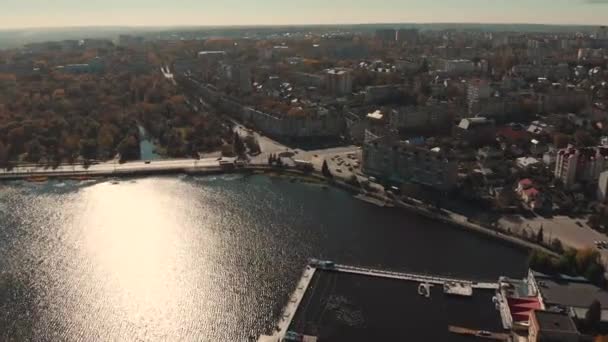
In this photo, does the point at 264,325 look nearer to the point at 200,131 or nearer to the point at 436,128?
the point at 200,131

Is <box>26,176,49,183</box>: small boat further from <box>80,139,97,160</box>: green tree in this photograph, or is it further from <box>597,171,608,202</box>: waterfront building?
<box>597,171,608,202</box>: waterfront building

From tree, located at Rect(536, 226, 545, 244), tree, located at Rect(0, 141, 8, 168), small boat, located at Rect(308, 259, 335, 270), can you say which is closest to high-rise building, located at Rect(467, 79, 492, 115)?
tree, located at Rect(536, 226, 545, 244)

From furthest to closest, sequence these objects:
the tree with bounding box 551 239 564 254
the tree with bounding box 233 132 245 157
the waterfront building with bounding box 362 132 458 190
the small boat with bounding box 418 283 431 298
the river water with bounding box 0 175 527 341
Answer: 1. the tree with bounding box 233 132 245 157
2. the waterfront building with bounding box 362 132 458 190
3. the tree with bounding box 551 239 564 254
4. the small boat with bounding box 418 283 431 298
5. the river water with bounding box 0 175 527 341

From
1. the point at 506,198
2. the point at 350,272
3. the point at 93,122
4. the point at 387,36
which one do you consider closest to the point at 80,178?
the point at 93,122

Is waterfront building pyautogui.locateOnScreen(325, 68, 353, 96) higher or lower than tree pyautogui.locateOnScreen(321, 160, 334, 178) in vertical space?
higher

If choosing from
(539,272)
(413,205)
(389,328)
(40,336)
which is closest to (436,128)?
(413,205)

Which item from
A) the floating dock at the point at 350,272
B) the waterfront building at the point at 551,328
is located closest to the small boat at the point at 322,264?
Result: the floating dock at the point at 350,272

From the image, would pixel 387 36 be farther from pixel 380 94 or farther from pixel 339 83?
pixel 380 94

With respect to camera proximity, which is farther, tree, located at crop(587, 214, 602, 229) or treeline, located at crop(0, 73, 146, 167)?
treeline, located at crop(0, 73, 146, 167)
